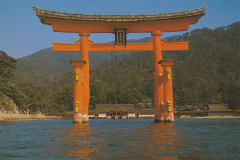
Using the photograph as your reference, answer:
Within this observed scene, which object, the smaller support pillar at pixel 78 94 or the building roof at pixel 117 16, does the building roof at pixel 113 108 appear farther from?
the building roof at pixel 117 16

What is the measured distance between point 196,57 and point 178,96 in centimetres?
4075

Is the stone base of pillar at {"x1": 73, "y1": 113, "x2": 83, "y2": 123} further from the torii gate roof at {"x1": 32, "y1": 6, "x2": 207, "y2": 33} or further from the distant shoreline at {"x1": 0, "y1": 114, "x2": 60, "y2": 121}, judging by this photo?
the distant shoreline at {"x1": 0, "y1": 114, "x2": 60, "y2": 121}

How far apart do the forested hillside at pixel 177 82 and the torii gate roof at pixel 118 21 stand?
81.4 ft

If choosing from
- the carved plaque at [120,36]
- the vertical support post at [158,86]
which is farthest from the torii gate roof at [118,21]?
the vertical support post at [158,86]

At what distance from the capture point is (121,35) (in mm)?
23125

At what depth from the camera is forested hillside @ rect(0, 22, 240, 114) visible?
5365cm

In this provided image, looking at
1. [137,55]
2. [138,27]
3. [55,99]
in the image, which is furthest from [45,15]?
[137,55]

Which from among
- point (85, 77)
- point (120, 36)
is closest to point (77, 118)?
point (85, 77)

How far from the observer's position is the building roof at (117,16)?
819 inches

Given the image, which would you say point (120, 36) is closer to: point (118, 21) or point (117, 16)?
point (118, 21)

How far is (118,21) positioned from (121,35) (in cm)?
156

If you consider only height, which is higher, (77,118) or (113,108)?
(113,108)

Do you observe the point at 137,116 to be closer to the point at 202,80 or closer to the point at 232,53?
the point at 202,80

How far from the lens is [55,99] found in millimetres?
67625
